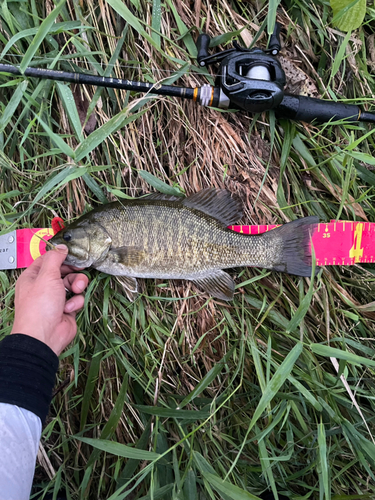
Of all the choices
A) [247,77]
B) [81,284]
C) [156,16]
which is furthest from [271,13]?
[81,284]

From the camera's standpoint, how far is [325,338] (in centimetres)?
234

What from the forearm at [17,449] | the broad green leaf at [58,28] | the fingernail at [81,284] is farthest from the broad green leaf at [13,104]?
the forearm at [17,449]

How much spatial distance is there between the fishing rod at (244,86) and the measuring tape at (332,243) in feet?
2.50

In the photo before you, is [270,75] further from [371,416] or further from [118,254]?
[371,416]

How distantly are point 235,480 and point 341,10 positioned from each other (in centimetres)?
312

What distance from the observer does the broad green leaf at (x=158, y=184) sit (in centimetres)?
224

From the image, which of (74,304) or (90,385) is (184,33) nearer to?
(74,304)

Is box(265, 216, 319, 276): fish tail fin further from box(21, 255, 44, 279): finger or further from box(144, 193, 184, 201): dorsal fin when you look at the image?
box(21, 255, 44, 279): finger

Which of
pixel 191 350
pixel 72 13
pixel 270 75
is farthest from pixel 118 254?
pixel 72 13

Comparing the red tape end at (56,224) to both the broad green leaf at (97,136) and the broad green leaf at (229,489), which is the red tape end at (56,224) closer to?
the broad green leaf at (97,136)

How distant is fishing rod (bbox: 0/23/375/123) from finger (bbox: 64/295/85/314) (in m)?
1.40

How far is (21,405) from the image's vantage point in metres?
1.66

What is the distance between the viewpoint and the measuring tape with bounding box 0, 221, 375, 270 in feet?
7.57

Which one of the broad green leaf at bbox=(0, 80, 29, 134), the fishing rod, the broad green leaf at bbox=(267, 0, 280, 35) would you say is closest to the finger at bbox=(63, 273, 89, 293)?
the broad green leaf at bbox=(0, 80, 29, 134)
